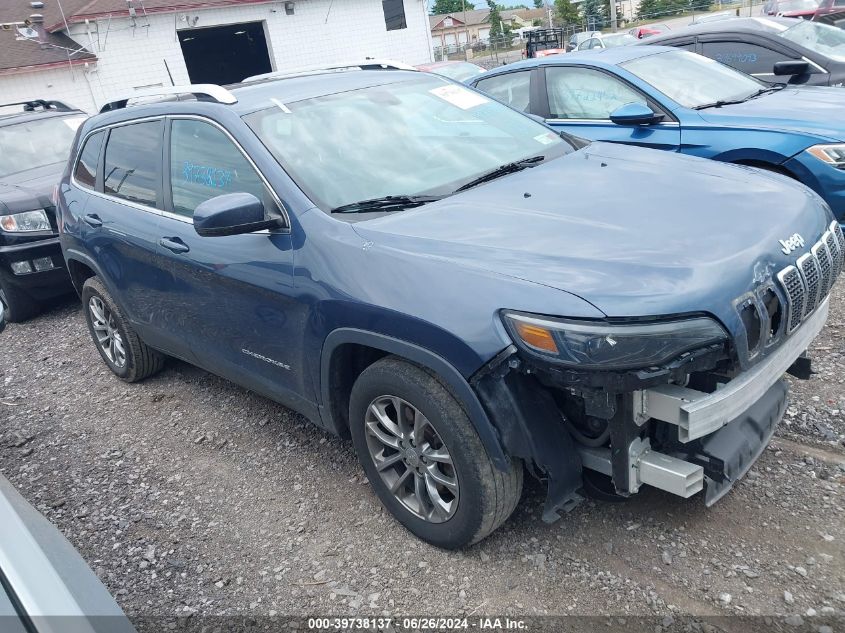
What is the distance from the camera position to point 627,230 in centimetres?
275

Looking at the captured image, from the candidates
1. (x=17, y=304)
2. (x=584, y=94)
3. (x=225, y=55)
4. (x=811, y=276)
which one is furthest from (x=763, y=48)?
(x=225, y=55)

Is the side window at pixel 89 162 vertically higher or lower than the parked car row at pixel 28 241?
higher

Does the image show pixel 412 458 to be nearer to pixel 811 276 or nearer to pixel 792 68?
pixel 811 276

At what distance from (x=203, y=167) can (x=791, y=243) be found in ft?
8.88

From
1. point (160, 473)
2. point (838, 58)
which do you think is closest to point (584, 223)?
point (160, 473)

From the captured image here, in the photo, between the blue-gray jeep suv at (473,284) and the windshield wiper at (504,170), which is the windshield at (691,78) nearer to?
the blue-gray jeep suv at (473,284)

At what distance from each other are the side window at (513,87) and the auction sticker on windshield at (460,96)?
260 cm

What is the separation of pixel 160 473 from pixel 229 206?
171 cm

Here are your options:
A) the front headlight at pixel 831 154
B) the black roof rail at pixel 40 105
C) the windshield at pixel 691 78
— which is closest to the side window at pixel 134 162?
the windshield at pixel 691 78

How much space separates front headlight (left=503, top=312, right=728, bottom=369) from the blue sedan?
10.5 ft

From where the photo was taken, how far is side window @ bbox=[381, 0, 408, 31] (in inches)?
1160

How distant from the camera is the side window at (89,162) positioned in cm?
479

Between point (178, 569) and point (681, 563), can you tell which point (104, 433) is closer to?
point (178, 569)

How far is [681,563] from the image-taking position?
2.77 m
